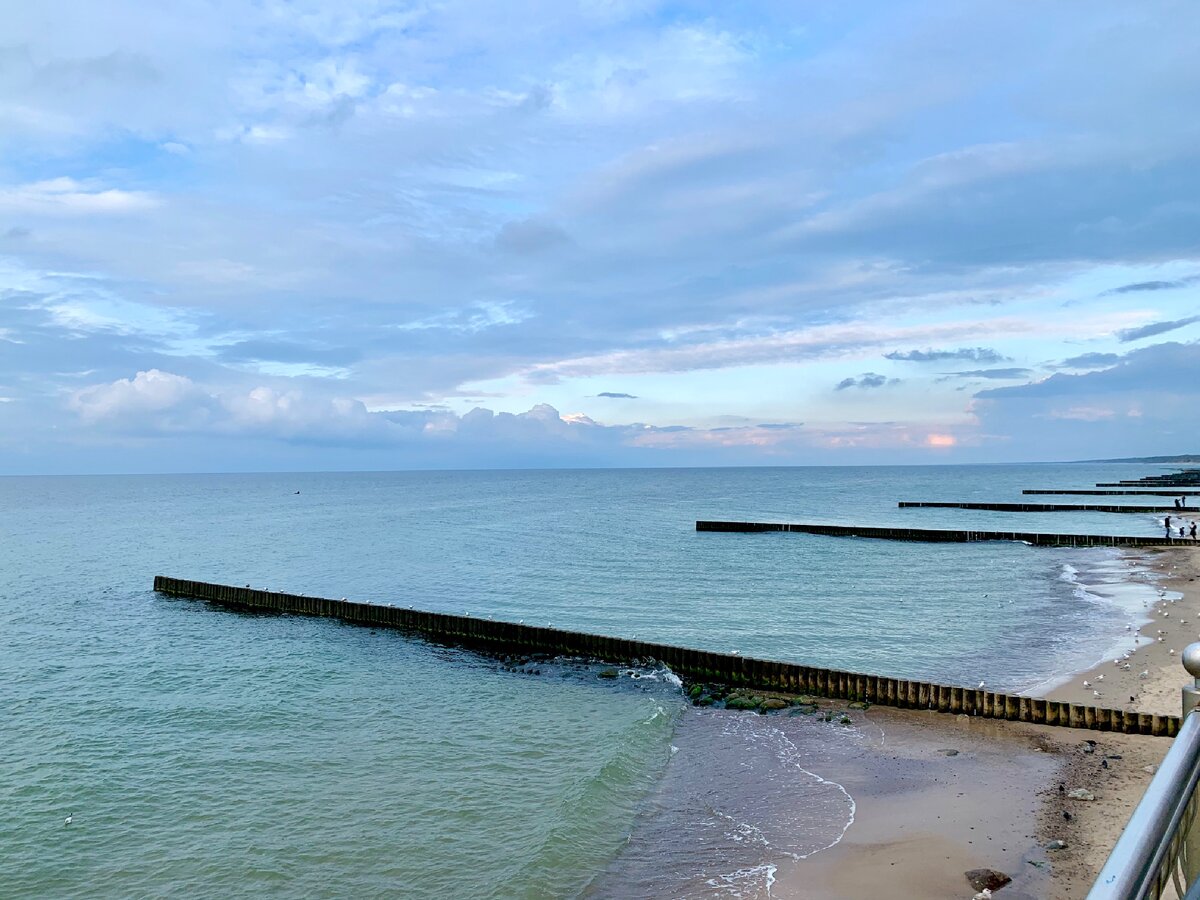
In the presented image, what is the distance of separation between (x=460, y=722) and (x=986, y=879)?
16.0 meters

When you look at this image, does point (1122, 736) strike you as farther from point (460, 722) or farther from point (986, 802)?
point (460, 722)

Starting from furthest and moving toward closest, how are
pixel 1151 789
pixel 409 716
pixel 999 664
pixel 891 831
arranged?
pixel 999 664
pixel 409 716
pixel 891 831
pixel 1151 789

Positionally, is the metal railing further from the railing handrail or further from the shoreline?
the shoreline

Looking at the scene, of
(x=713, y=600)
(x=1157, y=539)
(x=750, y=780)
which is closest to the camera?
(x=750, y=780)

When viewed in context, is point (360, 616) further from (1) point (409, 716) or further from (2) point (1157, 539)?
(2) point (1157, 539)

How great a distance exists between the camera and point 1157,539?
2625 inches

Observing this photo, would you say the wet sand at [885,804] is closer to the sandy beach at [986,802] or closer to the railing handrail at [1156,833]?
the sandy beach at [986,802]

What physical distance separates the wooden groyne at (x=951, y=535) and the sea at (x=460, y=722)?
695cm

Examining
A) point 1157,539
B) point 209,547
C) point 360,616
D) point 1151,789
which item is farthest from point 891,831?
point 209,547

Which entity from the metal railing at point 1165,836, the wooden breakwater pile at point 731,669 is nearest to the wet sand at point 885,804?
the wooden breakwater pile at point 731,669

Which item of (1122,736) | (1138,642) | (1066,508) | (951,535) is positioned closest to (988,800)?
(1122,736)

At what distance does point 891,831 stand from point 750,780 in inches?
159

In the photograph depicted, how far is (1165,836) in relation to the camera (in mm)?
3004

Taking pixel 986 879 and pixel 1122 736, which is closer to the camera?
pixel 986 879
